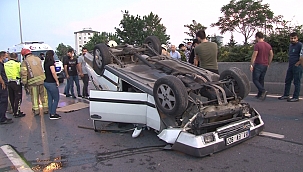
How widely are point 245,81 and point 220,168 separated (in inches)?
67.5

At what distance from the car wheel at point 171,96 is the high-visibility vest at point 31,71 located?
13.2 ft

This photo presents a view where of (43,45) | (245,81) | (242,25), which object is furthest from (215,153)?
(242,25)

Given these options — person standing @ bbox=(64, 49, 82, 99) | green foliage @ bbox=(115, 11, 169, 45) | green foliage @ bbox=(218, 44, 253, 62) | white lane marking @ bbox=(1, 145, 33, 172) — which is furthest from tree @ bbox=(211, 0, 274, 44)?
white lane marking @ bbox=(1, 145, 33, 172)

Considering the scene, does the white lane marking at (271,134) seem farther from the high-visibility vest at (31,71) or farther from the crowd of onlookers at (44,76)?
the high-visibility vest at (31,71)

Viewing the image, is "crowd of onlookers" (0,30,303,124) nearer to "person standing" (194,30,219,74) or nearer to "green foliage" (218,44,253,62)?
"person standing" (194,30,219,74)

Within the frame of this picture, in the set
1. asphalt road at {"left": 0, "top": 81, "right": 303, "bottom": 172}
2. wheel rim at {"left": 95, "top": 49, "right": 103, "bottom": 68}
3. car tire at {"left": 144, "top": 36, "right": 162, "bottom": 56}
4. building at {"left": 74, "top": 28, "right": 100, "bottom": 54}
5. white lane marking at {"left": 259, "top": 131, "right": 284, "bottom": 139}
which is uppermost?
building at {"left": 74, "top": 28, "right": 100, "bottom": 54}

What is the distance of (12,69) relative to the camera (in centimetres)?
706

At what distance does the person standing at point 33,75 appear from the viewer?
6875 millimetres

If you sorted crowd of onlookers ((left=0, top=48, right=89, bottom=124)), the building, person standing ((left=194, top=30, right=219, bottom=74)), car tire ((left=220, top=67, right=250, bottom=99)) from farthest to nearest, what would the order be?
the building < crowd of onlookers ((left=0, top=48, right=89, bottom=124)) < person standing ((left=194, top=30, right=219, bottom=74)) < car tire ((left=220, top=67, right=250, bottom=99))

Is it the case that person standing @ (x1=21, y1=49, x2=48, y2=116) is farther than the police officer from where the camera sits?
No

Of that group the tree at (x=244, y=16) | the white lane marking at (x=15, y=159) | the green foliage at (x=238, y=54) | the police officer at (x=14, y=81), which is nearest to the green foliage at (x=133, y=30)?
the tree at (x=244, y=16)

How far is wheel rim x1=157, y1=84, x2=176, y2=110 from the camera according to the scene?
4004mm

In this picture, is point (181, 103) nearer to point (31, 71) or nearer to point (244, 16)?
point (31, 71)

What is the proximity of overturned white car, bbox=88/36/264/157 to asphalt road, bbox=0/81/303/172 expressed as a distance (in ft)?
0.61
